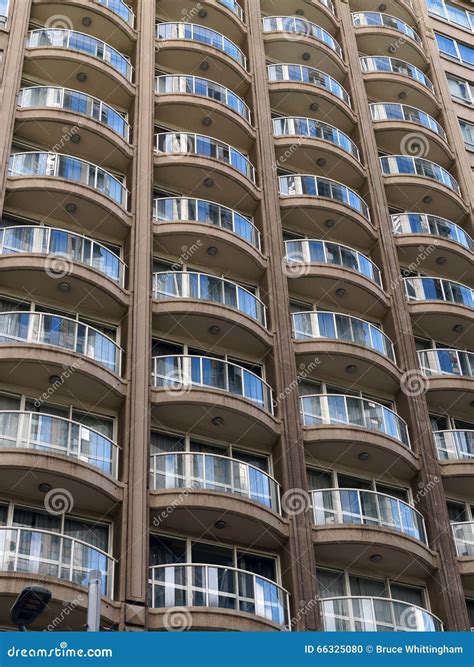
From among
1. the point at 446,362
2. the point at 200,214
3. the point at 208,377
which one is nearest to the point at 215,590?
the point at 208,377

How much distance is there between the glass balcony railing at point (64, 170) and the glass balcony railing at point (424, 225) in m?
11.6

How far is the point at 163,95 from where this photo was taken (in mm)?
33219

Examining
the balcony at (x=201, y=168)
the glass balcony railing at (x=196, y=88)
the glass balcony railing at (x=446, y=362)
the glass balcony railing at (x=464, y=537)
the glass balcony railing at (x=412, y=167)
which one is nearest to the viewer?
the glass balcony railing at (x=464, y=537)

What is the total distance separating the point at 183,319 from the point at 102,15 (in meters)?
13.2

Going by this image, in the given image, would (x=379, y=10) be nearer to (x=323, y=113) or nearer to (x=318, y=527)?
(x=323, y=113)

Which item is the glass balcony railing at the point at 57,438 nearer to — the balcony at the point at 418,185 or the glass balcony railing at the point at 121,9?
the glass balcony railing at the point at 121,9

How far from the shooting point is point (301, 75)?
38031mm

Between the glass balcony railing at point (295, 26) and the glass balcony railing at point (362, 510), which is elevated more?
the glass balcony railing at point (295, 26)

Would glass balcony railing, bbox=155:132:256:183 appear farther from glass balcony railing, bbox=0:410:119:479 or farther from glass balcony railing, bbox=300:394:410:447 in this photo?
glass balcony railing, bbox=0:410:119:479

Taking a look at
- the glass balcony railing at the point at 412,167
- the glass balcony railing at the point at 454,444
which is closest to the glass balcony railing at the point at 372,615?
the glass balcony railing at the point at 454,444

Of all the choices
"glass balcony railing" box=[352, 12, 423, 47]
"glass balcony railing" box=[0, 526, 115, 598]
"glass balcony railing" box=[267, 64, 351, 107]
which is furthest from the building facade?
"glass balcony railing" box=[352, 12, 423, 47]

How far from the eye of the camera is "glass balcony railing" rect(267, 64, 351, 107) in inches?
1490

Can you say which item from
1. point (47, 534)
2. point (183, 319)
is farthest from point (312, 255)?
point (47, 534)

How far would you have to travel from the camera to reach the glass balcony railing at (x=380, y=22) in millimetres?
43594
